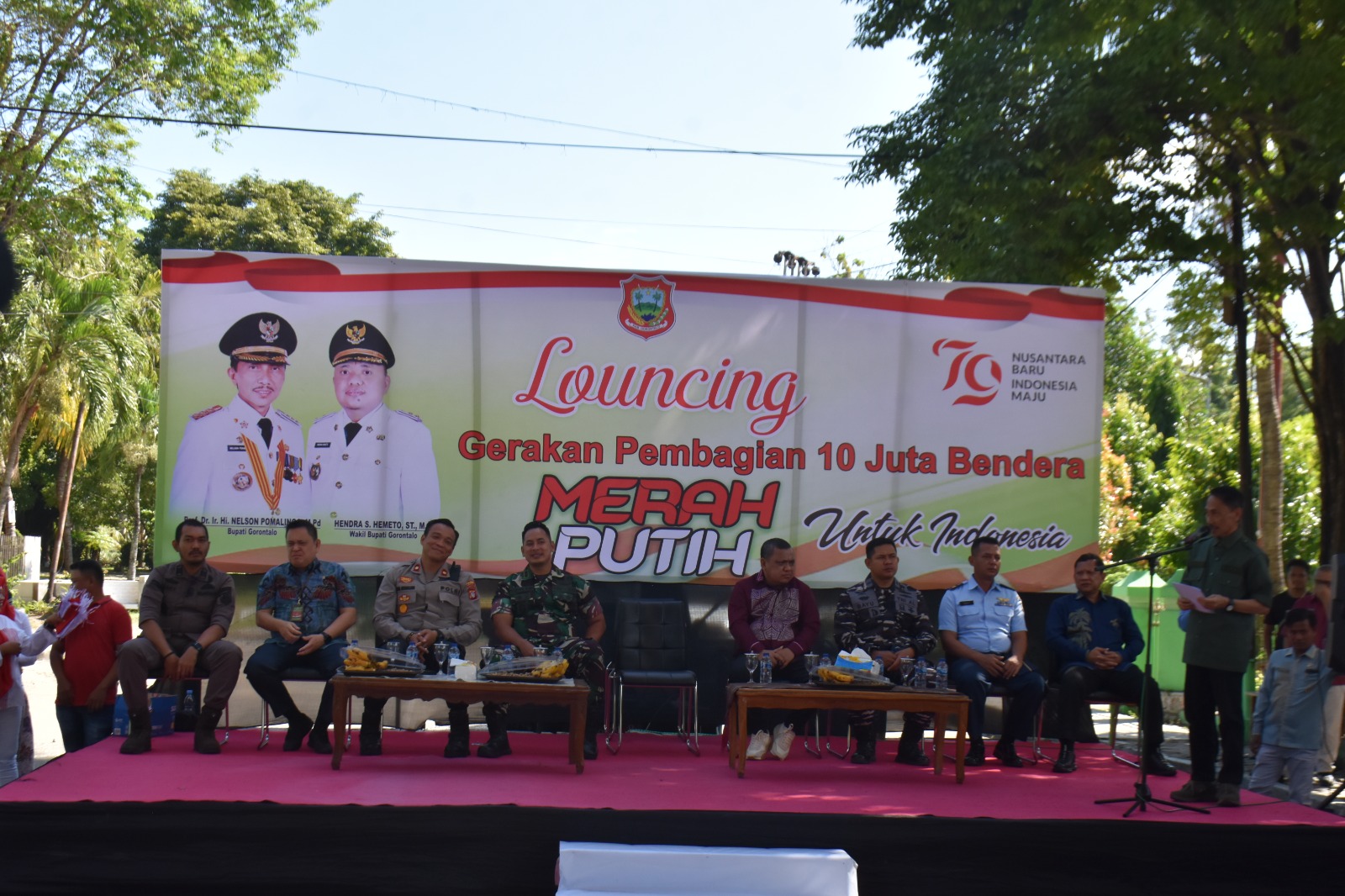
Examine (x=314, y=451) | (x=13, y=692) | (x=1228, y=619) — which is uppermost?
(x=314, y=451)

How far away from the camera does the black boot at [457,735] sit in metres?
6.23

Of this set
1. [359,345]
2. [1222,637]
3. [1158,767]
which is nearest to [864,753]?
[1158,767]

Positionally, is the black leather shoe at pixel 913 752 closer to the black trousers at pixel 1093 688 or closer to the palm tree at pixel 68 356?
the black trousers at pixel 1093 688

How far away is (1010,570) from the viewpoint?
7531mm

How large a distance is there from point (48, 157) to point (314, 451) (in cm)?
871

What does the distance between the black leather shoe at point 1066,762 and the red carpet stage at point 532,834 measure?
101 cm

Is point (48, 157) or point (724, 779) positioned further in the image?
point (48, 157)

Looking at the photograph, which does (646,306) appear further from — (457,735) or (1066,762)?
(1066,762)

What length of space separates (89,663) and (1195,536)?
209 inches

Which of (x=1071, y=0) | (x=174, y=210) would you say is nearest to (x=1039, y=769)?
(x=1071, y=0)

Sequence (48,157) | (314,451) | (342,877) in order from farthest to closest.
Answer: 1. (48,157)
2. (314,451)
3. (342,877)

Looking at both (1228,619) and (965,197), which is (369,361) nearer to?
(965,197)

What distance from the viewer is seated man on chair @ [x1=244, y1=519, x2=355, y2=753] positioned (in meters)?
6.34

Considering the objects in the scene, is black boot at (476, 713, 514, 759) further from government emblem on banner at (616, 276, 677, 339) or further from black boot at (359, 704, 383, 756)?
government emblem on banner at (616, 276, 677, 339)
